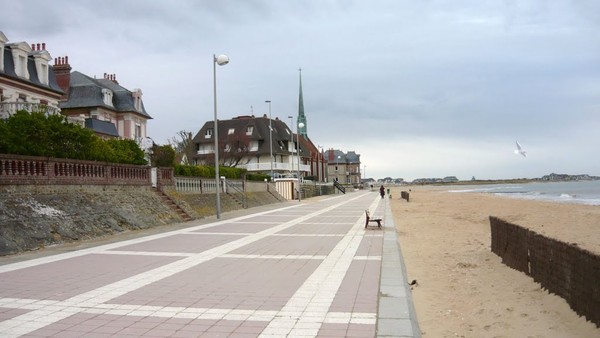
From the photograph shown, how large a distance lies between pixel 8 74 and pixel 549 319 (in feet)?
85.3

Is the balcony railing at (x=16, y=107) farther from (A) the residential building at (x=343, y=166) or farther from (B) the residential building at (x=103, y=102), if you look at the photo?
(A) the residential building at (x=343, y=166)

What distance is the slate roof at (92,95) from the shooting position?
3475cm

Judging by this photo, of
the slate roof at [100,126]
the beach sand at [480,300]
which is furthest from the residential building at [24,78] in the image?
the beach sand at [480,300]

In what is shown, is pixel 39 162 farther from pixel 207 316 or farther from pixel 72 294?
pixel 207 316

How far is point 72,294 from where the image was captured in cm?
713

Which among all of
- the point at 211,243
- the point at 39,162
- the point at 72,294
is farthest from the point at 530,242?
the point at 39,162

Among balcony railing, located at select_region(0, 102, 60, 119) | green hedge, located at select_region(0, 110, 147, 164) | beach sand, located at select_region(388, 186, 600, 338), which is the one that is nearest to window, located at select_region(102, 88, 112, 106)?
balcony railing, located at select_region(0, 102, 60, 119)

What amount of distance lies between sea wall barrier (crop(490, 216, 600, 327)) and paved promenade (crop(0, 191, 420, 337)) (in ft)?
6.68

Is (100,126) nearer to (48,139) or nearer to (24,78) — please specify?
(24,78)

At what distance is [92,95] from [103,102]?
2.90 ft

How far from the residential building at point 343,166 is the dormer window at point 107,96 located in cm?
10146

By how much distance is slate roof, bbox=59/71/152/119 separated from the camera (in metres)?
34.8

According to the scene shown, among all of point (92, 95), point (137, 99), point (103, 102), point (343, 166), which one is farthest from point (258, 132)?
point (343, 166)

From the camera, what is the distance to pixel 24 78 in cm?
2536
